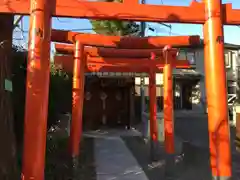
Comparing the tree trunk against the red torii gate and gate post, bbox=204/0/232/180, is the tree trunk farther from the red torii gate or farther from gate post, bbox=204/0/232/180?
the red torii gate

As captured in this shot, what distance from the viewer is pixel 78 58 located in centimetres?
900

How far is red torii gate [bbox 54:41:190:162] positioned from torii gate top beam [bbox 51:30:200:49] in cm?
30

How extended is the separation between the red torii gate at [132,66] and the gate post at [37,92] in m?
3.91

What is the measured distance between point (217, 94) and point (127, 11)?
1.87 metres

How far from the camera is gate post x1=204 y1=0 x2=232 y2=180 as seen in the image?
5.17 meters

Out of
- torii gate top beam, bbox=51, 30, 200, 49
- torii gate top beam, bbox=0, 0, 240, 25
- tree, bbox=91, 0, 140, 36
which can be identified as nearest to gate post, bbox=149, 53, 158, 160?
torii gate top beam, bbox=51, 30, 200, 49

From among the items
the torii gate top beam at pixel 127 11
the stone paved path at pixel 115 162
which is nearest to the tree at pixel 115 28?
the stone paved path at pixel 115 162

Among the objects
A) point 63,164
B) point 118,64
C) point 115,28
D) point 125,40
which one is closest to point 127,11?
point 125,40

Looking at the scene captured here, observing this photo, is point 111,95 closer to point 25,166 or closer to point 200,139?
point 200,139

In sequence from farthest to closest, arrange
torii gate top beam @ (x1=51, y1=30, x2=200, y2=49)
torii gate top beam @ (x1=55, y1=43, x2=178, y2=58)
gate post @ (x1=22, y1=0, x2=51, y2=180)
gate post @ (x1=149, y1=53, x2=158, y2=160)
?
1. gate post @ (x1=149, y1=53, x2=158, y2=160)
2. torii gate top beam @ (x1=55, y1=43, x2=178, y2=58)
3. torii gate top beam @ (x1=51, y1=30, x2=200, y2=49)
4. gate post @ (x1=22, y1=0, x2=51, y2=180)

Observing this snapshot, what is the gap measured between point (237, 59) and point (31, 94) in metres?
18.3

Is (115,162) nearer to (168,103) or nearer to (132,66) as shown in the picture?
(168,103)

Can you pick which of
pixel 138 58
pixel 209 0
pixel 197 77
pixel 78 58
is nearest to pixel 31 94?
pixel 209 0

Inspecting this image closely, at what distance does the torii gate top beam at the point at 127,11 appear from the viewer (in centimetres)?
512
